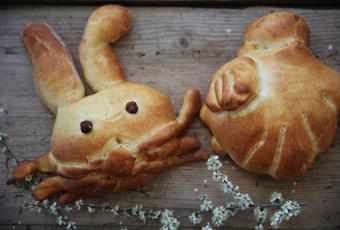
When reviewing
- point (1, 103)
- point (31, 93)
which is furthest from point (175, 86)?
point (1, 103)

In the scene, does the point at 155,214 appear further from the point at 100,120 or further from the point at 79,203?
the point at 100,120

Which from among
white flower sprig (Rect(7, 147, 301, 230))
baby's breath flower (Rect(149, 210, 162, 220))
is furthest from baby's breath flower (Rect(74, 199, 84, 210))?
baby's breath flower (Rect(149, 210, 162, 220))

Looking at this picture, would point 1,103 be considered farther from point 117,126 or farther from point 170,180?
point 170,180

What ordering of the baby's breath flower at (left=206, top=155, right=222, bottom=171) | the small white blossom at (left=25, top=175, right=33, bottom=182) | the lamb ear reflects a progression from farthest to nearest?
the small white blossom at (left=25, top=175, right=33, bottom=182), the baby's breath flower at (left=206, top=155, right=222, bottom=171), the lamb ear

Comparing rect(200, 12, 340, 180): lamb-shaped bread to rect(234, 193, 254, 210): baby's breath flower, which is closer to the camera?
rect(200, 12, 340, 180): lamb-shaped bread

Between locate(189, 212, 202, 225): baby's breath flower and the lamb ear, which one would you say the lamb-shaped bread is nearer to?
the lamb ear

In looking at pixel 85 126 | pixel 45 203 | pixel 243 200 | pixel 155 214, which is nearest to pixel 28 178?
pixel 45 203
